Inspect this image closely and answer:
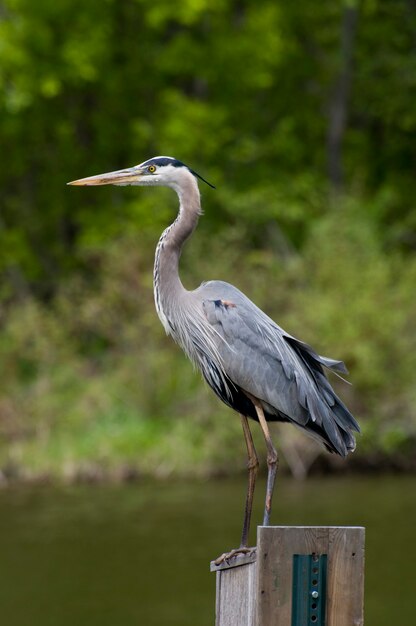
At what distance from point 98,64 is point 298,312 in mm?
7494

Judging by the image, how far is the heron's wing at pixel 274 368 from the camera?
557 centimetres

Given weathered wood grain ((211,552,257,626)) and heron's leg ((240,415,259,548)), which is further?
heron's leg ((240,415,259,548))

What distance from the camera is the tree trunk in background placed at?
25.1 metres

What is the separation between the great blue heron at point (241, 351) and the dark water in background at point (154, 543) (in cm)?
480

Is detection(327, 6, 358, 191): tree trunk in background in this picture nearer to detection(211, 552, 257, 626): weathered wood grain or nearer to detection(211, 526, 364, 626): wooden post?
detection(211, 552, 257, 626): weathered wood grain

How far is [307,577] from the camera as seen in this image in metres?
4.02

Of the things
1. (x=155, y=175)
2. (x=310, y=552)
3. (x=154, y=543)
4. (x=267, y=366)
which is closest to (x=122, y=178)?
(x=155, y=175)

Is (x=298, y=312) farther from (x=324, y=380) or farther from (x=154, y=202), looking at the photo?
(x=324, y=380)

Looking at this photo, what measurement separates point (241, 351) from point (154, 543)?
316 inches

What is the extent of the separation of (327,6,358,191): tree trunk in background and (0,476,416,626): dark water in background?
942 centimetres

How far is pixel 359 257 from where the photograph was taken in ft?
63.3

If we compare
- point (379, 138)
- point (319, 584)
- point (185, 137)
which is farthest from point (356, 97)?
point (319, 584)

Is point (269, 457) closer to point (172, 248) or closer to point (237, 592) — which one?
point (172, 248)

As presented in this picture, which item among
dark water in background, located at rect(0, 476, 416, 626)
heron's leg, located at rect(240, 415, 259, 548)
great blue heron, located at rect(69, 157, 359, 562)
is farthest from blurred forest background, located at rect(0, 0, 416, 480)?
heron's leg, located at rect(240, 415, 259, 548)
